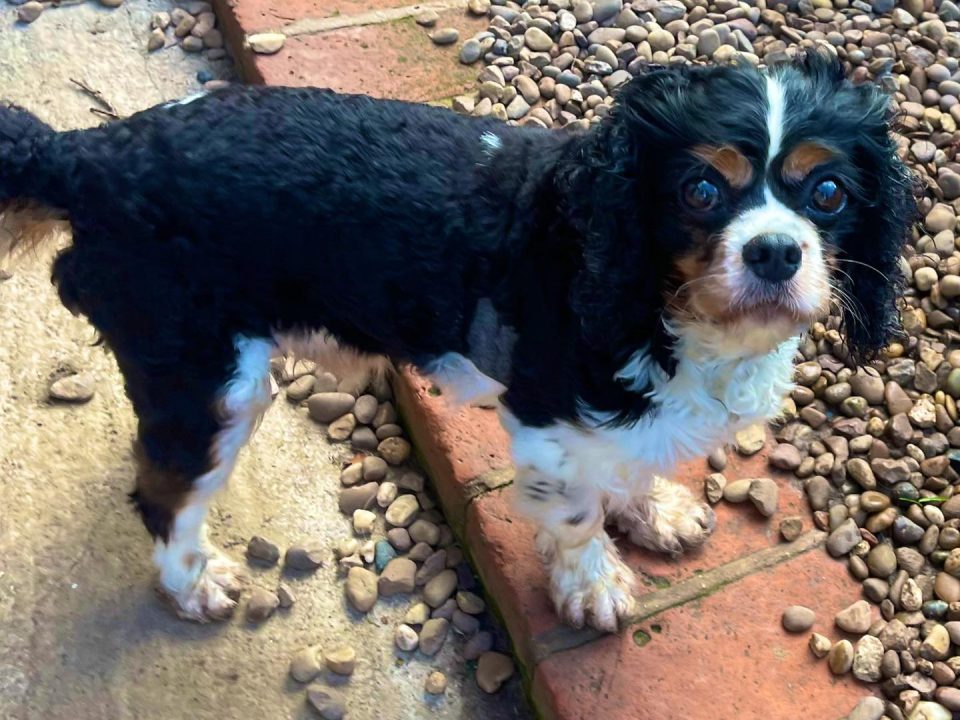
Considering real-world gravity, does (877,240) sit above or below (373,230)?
above

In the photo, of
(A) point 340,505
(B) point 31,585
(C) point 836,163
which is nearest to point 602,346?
(C) point 836,163

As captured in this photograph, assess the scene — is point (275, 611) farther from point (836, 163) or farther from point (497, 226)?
point (836, 163)

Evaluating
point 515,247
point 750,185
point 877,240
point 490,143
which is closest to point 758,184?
point 750,185

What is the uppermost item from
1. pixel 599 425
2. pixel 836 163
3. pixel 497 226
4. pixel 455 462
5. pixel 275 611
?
pixel 836 163

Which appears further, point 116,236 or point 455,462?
point 455,462

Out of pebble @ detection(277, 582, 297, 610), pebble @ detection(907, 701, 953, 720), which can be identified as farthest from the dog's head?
pebble @ detection(277, 582, 297, 610)

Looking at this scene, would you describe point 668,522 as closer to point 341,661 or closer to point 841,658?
point 841,658

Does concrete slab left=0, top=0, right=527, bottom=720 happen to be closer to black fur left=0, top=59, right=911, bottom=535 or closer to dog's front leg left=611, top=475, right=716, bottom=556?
dog's front leg left=611, top=475, right=716, bottom=556
